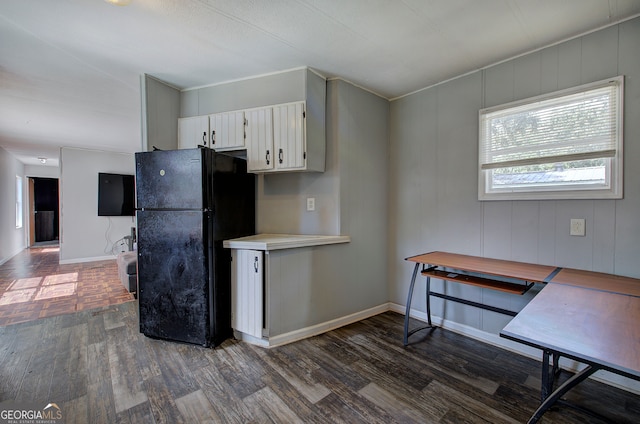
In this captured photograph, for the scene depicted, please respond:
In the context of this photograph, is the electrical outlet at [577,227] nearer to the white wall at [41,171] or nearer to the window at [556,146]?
the window at [556,146]

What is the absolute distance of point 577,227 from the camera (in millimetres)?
1994

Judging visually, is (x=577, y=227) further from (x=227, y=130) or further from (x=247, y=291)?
(x=227, y=130)

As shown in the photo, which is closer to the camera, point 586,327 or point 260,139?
point 586,327

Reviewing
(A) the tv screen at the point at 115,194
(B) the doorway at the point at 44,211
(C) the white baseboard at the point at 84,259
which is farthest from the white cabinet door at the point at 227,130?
(B) the doorway at the point at 44,211

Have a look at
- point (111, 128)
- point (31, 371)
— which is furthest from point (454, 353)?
point (111, 128)

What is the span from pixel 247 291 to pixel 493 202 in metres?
2.31

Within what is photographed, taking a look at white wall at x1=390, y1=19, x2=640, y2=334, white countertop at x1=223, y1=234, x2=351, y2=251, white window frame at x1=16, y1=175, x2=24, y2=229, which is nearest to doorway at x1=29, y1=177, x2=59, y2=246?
white window frame at x1=16, y1=175, x2=24, y2=229

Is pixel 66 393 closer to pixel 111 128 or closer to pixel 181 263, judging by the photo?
pixel 181 263

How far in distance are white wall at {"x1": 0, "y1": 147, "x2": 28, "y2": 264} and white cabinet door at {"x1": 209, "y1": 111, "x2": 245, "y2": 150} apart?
604cm

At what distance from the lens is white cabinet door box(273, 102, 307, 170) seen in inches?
97.5

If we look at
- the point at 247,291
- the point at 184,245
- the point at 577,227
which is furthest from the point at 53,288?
the point at 577,227

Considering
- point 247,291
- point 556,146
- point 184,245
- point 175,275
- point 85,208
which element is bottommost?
point 247,291

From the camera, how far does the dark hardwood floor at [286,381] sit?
1.57m

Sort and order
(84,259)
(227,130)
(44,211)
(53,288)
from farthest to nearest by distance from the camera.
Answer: (44,211)
(84,259)
(53,288)
(227,130)
